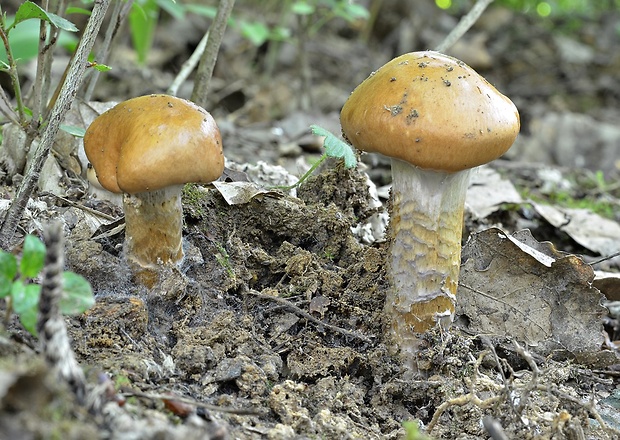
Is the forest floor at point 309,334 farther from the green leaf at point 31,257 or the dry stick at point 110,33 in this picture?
the dry stick at point 110,33

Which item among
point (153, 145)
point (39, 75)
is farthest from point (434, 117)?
point (39, 75)

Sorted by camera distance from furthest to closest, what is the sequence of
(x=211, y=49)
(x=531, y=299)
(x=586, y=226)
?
(x=586, y=226)
(x=211, y=49)
(x=531, y=299)

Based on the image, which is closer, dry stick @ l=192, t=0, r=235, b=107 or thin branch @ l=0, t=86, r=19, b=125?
thin branch @ l=0, t=86, r=19, b=125

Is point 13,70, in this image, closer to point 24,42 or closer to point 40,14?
point 40,14

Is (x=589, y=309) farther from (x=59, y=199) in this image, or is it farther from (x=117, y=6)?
(x=117, y=6)

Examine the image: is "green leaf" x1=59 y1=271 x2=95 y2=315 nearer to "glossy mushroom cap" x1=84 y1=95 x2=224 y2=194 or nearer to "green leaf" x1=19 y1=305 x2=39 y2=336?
"green leaf" x1=19 y1=305 x2=39 y2=336

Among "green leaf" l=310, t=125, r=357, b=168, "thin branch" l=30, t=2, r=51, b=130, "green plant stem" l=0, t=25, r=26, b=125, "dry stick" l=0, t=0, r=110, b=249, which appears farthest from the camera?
"thin branch" l=30, t=2, r=51, b=130

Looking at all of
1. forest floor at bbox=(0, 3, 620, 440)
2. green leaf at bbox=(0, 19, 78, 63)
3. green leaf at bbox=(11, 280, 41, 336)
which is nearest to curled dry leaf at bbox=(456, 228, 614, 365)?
forest floor at bbox=(0, 3, 620, 440)
